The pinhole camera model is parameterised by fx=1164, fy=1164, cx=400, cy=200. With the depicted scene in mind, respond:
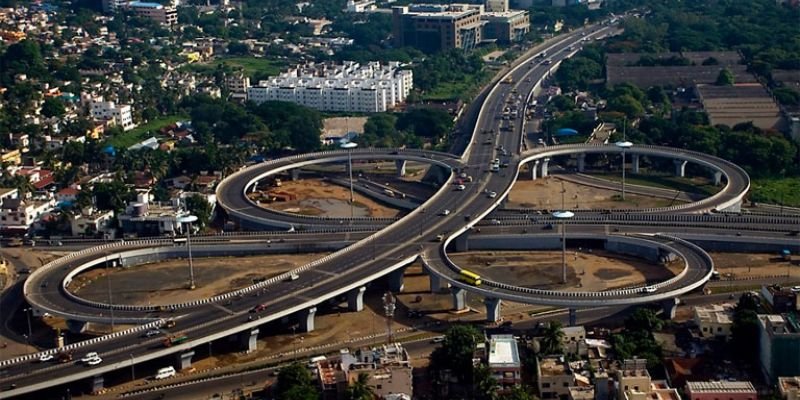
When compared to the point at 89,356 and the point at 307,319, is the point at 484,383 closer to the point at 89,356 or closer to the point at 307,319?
the point at 307,319

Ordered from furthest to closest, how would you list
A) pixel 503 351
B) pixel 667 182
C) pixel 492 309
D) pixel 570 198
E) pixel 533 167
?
1. pixel 533 167
2. pixel 667 182
3. pixel 570 198
4. pixel 492 309
5. pixel 503 351

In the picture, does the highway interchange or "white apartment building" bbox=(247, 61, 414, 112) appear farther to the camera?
"white apartment building" bbox=(247, 61, 414, 112)

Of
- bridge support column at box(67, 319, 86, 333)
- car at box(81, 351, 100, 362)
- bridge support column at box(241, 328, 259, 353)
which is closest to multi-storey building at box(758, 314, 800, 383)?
bridge support column at box(241, 328, 259, 353)

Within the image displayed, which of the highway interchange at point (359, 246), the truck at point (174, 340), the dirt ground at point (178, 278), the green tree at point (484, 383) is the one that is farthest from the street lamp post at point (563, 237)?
the truck at point (174, 340)

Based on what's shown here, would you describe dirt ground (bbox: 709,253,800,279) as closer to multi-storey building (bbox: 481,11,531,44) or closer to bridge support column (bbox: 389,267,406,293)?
bridge support column (bbox: 389,267,406,293)

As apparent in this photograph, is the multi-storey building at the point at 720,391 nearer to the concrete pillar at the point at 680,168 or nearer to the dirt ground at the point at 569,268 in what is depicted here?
the dirt ground at the point at 569,268

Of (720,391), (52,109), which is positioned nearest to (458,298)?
(720,391)
